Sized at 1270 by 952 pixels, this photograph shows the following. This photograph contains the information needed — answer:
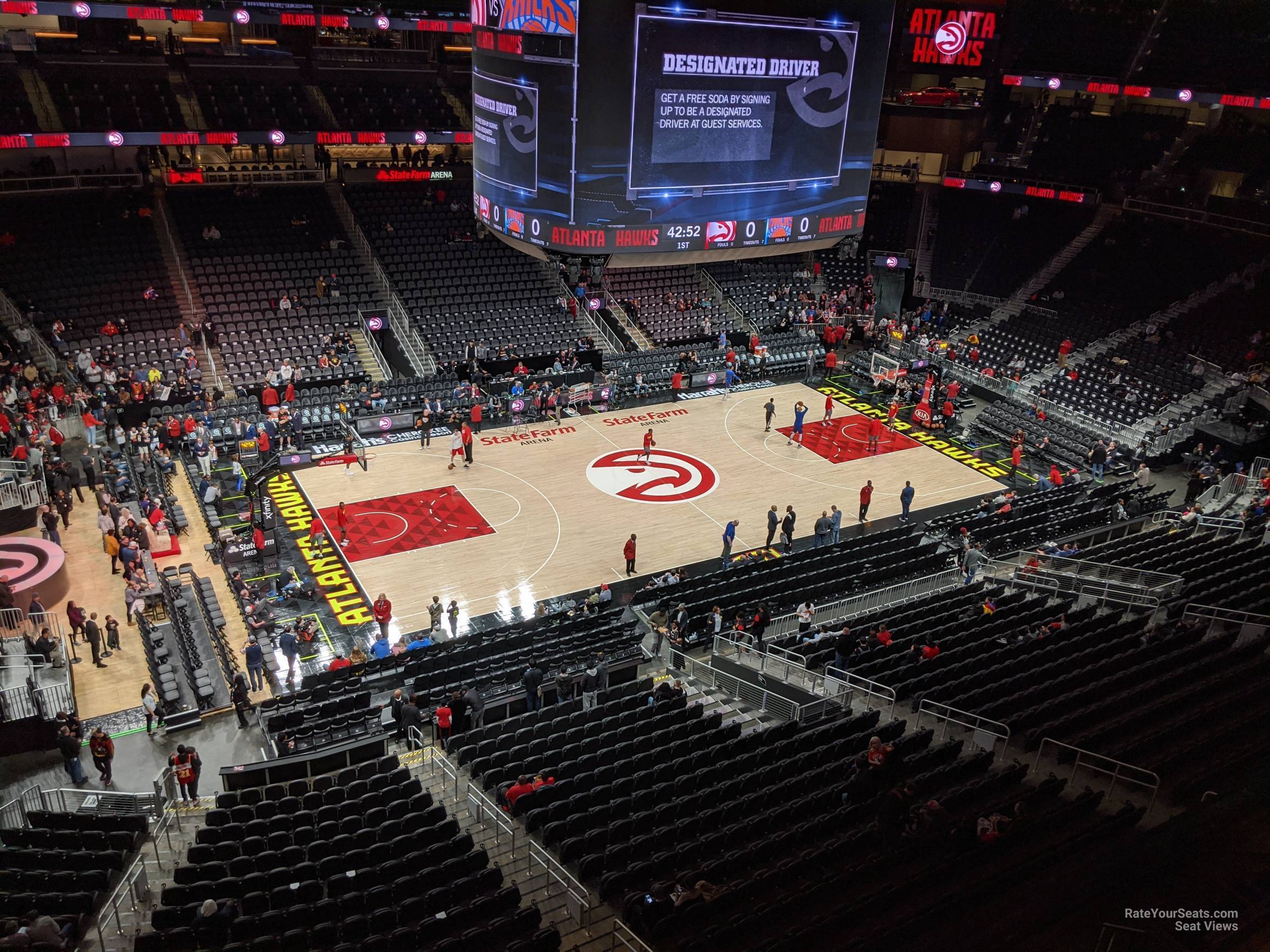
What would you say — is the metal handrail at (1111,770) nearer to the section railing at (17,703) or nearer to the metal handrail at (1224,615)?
the metal handrail at (1224,615)

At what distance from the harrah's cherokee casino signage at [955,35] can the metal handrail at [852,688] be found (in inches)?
1355

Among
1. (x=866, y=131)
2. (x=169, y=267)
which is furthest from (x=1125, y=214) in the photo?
(x=169, y=267)

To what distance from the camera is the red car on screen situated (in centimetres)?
4709

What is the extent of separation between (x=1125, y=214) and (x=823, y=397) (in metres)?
17.4

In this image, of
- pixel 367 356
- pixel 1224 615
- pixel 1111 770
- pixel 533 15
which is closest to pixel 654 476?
pixel 367 356

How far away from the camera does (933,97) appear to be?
47469mm

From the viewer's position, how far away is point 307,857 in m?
12.8

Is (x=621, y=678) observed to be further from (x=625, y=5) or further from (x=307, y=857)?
(x=625, y=5)

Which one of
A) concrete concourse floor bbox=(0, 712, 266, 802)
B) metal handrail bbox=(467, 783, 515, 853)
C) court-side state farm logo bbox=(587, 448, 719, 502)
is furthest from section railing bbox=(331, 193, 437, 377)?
metal handrail bbox=(467, 783, 515, 853)

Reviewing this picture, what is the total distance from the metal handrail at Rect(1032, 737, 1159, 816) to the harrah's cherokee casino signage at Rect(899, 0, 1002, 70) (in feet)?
120

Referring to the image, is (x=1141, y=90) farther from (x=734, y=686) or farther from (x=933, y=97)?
(x=734, y=686)

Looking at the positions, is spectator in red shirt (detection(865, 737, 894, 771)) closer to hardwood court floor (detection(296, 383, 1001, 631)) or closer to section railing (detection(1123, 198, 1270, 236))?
hardwood court floor (detection(296, 383, 1001, 631))

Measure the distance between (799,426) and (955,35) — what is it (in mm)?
21451

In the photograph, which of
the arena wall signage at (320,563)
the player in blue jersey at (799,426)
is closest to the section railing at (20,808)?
the arena wall signage at (320,563)
